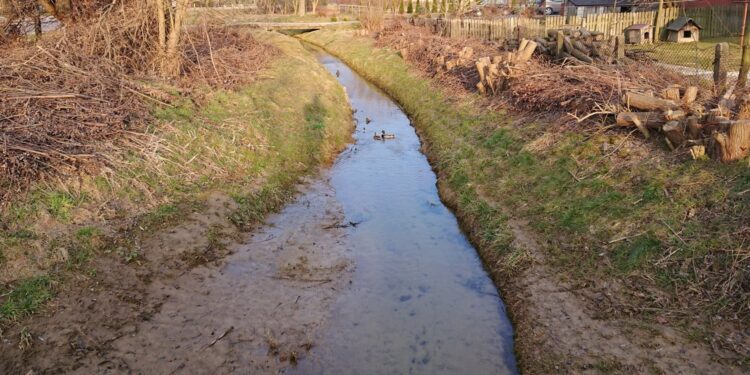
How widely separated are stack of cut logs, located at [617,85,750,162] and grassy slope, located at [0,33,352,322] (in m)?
7.87

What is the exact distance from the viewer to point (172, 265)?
884cm

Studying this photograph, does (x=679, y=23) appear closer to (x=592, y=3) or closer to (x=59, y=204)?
(x=592, y=3)

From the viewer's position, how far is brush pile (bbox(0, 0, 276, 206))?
9.17 metres

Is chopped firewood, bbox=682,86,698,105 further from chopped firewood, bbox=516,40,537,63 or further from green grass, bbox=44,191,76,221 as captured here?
green grass, bbox=44,191,76,221

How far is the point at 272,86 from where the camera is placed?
1911 centimetres

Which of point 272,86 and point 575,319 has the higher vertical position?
point 272,86

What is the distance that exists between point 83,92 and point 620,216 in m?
11.3

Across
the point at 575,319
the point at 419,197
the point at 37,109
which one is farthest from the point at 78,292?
the point at 419,197

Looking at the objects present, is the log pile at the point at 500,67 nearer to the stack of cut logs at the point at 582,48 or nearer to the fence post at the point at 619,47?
the stack of cut logs at the point at 582,48

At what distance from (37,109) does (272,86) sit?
30.9 feet

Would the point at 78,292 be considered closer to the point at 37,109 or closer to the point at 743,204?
the point at 37,109

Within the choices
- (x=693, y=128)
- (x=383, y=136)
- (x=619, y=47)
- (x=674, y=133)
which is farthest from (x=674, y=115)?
(x=383, y=136)

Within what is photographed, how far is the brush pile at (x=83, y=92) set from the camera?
9172 mm

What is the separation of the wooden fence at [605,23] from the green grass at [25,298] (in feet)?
80.0
